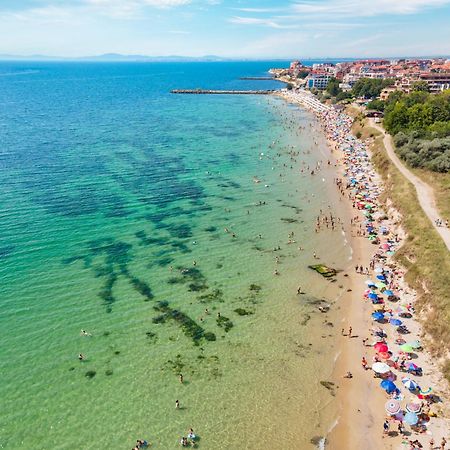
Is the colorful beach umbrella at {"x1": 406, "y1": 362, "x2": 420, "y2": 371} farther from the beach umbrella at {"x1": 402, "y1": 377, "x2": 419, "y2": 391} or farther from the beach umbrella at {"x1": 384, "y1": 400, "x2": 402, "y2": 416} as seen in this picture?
the beach umbrella at {"x1": 384, "y1": 400, "x2": 402, "y2": 416}

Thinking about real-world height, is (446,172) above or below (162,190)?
above

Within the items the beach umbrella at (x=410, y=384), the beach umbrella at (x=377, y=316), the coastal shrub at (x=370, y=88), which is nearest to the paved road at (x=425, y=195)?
the beach umbrella at (x=377, y=316)

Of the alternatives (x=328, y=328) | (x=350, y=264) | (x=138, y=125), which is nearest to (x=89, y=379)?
(x=328, y=328)

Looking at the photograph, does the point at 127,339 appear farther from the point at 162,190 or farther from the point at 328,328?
the point at 162,190

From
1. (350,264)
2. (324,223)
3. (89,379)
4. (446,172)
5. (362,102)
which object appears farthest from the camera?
(362,102)

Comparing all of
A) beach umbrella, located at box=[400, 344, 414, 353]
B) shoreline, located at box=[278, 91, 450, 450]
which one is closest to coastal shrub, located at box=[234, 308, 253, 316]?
shoreline, located at box=[278, 91, 450, 450]

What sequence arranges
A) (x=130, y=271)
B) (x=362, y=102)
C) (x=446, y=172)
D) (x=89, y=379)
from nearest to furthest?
1. (x=89, y=379)
2. (x=130, y=271)
3. (x=446, y=172)
4. (x=362, y=102)

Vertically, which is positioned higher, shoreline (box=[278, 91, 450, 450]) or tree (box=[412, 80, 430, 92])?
tree (box=[412, 80, 430, 92])
